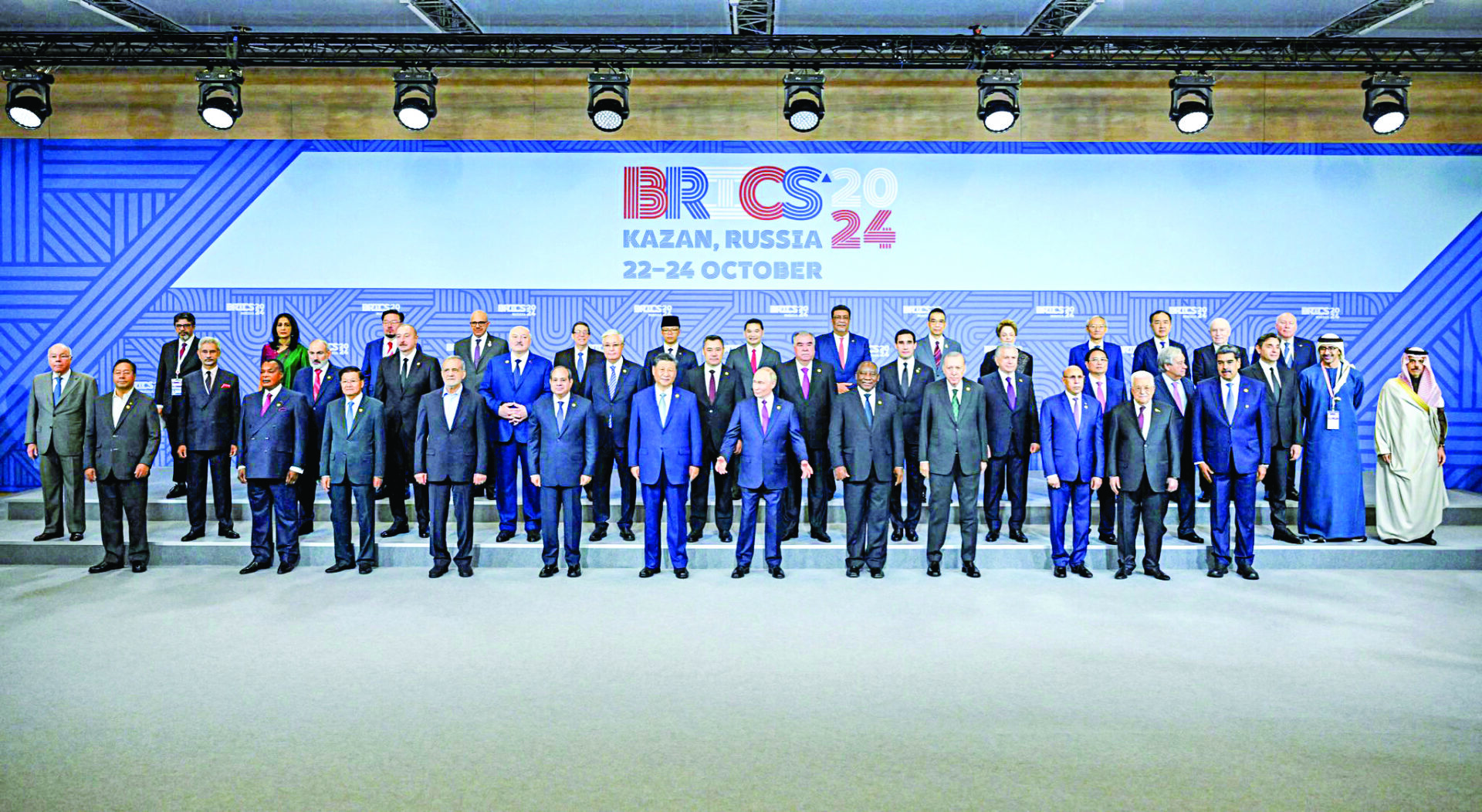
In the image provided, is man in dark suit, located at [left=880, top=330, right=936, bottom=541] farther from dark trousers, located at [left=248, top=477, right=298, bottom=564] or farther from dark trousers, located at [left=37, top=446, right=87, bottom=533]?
dark trousers, located at [left=37, top=446, right=87, bottom=533]

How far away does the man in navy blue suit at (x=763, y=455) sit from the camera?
5711mm

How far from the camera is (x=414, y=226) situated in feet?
28.0

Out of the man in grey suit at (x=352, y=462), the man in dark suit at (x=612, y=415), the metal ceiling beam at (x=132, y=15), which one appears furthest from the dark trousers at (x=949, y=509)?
the metal ceiling beam at (x=132, y=15)

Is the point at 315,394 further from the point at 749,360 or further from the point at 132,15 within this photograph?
the point at 132,15

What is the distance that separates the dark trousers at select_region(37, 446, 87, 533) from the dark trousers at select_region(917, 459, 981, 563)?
242 inches

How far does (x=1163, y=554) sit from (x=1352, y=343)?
4.36 meters

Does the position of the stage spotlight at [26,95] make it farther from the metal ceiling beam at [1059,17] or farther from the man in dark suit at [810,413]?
the metal ceiling beam at [1059,17]

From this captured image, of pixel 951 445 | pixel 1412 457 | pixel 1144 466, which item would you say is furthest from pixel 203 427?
pixel 1412 457

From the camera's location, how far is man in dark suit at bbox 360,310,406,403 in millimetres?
6547

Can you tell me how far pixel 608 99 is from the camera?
24.3ft

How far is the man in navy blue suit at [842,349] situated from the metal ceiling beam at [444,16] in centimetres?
407

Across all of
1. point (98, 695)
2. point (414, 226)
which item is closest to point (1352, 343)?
point (414, 226)

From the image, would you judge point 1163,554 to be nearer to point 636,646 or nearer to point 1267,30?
point 636,646

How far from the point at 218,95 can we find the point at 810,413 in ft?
18.9
